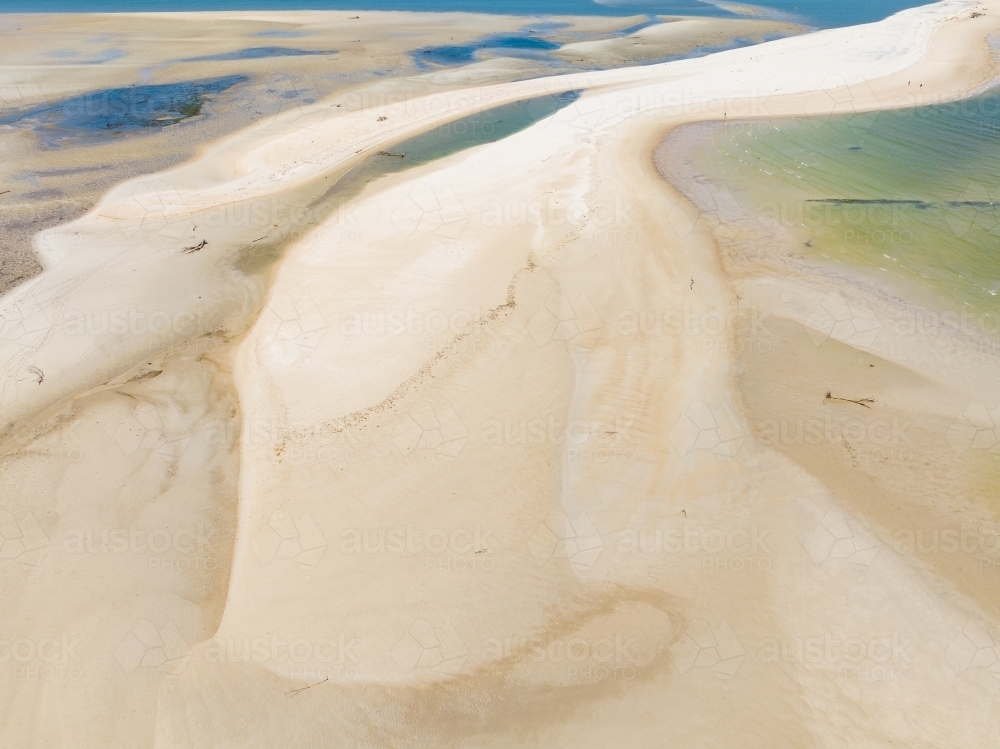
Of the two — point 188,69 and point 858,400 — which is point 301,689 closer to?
point 858,400

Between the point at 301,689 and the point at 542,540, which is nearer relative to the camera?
the point at 301,689

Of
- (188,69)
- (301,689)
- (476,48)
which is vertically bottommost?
(301,689)

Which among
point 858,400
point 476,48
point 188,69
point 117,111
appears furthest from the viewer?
point 476,48

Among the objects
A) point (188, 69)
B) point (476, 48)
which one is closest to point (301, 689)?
point (188, 69)

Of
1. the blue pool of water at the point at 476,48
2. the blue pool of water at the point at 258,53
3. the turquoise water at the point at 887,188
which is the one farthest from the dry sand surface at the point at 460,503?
the blue pool of water at the point at 258,53

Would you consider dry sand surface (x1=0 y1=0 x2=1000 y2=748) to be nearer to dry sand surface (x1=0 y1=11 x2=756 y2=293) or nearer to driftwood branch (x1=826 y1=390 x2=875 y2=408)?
driftwood branch (x1=826 y1=390 x2=875 y2=408)

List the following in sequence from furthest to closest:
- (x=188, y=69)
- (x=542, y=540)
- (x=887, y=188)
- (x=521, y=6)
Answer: (x=521, y=6)
(x=188, y=69)
(x=887, y=188)
(x=542, y=540)
